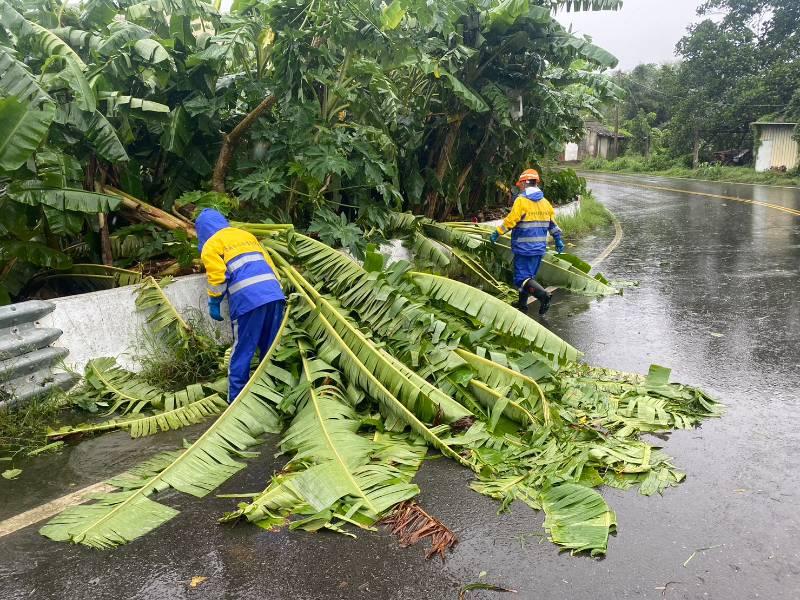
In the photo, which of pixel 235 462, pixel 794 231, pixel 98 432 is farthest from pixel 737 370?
pixel 794 231

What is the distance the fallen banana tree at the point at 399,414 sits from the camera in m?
3.70

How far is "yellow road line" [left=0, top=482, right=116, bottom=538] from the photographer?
3.74 metres

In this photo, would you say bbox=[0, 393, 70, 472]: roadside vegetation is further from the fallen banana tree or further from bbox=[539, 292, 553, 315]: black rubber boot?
bbox=[539, 292, 553, 315]: black rubber boot

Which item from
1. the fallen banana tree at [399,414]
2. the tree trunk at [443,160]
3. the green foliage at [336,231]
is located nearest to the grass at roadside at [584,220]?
the tree trunk at [443,160]

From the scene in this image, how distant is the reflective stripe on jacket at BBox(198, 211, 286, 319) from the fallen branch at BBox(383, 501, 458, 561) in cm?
221

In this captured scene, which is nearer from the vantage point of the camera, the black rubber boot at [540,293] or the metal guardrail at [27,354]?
the metal guardrail at [27,354]

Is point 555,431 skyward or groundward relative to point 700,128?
groundward

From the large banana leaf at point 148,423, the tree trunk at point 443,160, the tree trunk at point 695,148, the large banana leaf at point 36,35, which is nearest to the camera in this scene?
the large banana leaf at point 148,423

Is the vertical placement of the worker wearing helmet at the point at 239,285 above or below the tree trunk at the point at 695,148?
below

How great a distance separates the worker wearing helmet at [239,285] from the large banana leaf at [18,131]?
1.40m

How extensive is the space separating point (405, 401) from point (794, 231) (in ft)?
44.0

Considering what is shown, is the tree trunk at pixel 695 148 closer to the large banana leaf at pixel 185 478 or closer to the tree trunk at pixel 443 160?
the tree trunk at pixel 443 160

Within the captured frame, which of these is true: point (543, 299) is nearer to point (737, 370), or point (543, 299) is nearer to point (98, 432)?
point (737, 370)

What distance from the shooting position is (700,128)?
41031mm
